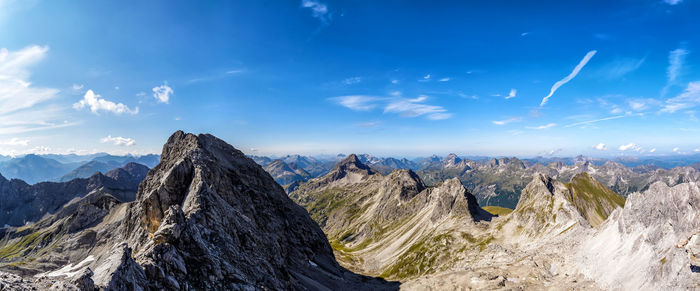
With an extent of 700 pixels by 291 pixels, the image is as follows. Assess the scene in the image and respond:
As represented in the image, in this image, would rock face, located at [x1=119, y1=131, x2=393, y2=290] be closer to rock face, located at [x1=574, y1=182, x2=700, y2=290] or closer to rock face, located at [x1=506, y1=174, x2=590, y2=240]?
rock face, located at [x1=574, y1=182, x2=700, y2=290]

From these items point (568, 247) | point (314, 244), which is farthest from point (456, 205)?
point (568, 247)

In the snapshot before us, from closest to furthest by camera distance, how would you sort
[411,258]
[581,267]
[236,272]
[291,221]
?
1. [236,272]
2. [581,267]
3. [291,221]
4. [411,258]

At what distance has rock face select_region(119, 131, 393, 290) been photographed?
3272cm

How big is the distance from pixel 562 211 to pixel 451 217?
71.6 m

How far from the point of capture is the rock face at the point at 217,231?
3272cm

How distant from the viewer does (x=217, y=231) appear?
4553cm

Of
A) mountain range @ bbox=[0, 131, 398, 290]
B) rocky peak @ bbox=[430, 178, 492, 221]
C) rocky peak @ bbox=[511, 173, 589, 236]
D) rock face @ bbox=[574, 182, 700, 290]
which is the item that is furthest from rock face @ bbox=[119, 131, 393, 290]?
rocky peak @ bbox=[430, 178, 492, 221]

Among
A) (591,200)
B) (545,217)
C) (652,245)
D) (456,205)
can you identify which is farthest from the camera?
(456,205)

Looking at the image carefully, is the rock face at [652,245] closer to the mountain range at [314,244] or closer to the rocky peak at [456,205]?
the mountain range at [314,244]

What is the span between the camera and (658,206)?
49562mm

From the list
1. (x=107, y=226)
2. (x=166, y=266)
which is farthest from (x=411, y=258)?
(x=107, y=226)

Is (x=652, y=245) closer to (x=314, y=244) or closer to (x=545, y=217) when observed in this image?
(x=545, y=217)

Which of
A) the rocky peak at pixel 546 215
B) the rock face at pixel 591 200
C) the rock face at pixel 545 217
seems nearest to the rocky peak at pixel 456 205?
the rocky peak at pixel 546 215

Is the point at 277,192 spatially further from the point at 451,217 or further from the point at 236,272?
the point at 451,217
